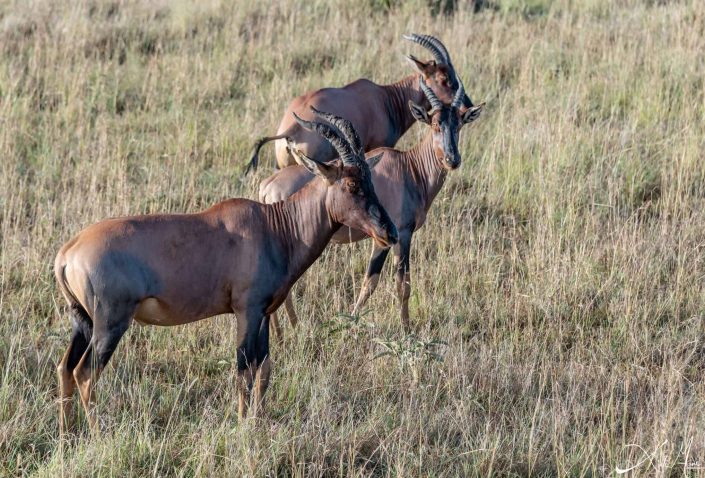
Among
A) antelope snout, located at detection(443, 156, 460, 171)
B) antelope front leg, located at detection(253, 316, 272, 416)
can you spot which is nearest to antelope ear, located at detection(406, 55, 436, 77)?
antelope snout, located at detection(443, 156, 460, 171)

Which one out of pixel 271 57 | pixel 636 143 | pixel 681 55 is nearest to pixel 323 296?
pixel 636 143

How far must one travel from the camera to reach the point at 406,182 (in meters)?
9.10

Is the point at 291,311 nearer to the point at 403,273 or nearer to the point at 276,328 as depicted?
the point at 276,328

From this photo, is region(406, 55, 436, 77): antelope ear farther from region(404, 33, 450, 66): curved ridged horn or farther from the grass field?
the grass field

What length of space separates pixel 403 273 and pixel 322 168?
2104 mm

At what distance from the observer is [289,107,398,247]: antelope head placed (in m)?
7.02

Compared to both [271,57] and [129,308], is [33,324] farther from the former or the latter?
[271,57]

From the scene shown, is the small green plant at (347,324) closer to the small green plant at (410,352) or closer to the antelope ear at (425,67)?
the small green plant at (410,352)

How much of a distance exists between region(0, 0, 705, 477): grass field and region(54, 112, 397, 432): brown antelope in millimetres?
425

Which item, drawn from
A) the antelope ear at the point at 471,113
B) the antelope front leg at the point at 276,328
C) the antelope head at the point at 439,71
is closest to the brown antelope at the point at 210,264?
the antelope front leg at the point at 276,328

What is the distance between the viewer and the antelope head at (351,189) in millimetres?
7023

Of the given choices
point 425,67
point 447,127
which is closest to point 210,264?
point 447,127

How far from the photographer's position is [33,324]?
318 inches

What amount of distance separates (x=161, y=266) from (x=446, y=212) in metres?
4.45
